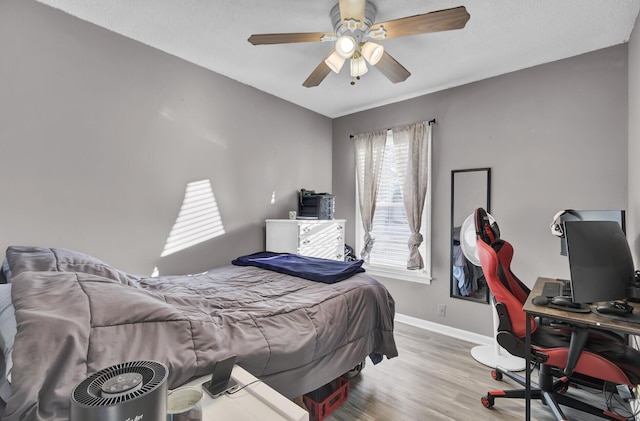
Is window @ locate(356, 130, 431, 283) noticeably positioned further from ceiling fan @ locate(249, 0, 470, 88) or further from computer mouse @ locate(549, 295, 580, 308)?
computer mouse @ locate(549, 295, 580, 308)

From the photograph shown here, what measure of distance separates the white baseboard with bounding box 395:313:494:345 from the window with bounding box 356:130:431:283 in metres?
0.49

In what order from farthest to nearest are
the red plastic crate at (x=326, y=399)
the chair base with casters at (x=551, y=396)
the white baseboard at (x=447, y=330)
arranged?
1. the white baseboard at (x=447, y=330)
2. the red plastic crate at (x=326, y=399)
3. the chair base with casters at (x=551, y=396)

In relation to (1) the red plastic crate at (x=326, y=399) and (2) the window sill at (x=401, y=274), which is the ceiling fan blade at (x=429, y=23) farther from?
(2) the window sill at (x=401, y=274)

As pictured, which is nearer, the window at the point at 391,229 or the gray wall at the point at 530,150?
the gray wall at the point at 530,150

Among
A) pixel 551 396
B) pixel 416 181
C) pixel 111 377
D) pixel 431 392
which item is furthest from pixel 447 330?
pixel 111 377

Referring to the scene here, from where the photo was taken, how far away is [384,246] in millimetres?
3768

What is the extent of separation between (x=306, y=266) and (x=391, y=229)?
1.68 m

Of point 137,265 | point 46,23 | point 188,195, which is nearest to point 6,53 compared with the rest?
point 46,23

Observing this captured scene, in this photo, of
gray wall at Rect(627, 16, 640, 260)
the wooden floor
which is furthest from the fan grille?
gray wall at Rect(627, 16, 640, 260)

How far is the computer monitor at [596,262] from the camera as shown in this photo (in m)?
1.54

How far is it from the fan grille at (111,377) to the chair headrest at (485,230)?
206 centimetres

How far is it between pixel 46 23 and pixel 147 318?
225 centimetres

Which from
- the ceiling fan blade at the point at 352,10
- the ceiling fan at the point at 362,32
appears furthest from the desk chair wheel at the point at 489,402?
the ceiling fan blade at the point at 352,10

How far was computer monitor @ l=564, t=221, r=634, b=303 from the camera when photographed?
1.54m
